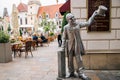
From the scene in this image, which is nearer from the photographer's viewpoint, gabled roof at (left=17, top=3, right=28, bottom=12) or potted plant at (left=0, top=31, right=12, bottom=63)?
potted plant at (left=0, top=31, right=12, bottom=63)

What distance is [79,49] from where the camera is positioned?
6938 millimetres

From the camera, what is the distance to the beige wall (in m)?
9.12

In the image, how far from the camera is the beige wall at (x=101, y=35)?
9125 millimetres

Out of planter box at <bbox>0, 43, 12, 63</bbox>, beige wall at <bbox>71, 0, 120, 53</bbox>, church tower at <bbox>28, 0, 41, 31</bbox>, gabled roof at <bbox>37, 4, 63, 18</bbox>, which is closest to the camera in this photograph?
beige wall at <bbox>71, 0, 120, 53</bbox>

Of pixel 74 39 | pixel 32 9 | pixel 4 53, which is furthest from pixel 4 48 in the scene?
pixel 32 9

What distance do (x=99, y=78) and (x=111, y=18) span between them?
2585mm

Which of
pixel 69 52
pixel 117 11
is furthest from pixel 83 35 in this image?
pixel 69 52

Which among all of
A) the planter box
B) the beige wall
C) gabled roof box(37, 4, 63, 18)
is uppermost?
gabled roof box(37, 4, 63, 18)

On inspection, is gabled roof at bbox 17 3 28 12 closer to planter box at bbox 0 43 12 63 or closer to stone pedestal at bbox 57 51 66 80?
planter box at bbox 0 43 12 63

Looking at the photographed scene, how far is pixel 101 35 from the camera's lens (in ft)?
30.2

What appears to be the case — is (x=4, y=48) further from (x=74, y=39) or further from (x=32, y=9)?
(x=32, y=9)

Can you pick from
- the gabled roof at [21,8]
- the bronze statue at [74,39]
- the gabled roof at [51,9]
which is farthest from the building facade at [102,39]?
the gabled roof at [21,8]

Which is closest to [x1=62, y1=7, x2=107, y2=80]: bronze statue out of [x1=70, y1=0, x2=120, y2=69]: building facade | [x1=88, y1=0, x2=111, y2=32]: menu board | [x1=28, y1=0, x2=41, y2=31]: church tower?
[x1=70, y1=0, x2=120, y2=69]: building facade

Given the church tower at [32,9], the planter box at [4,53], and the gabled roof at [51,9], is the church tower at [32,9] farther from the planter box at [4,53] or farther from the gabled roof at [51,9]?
the planter box at [4,53]
